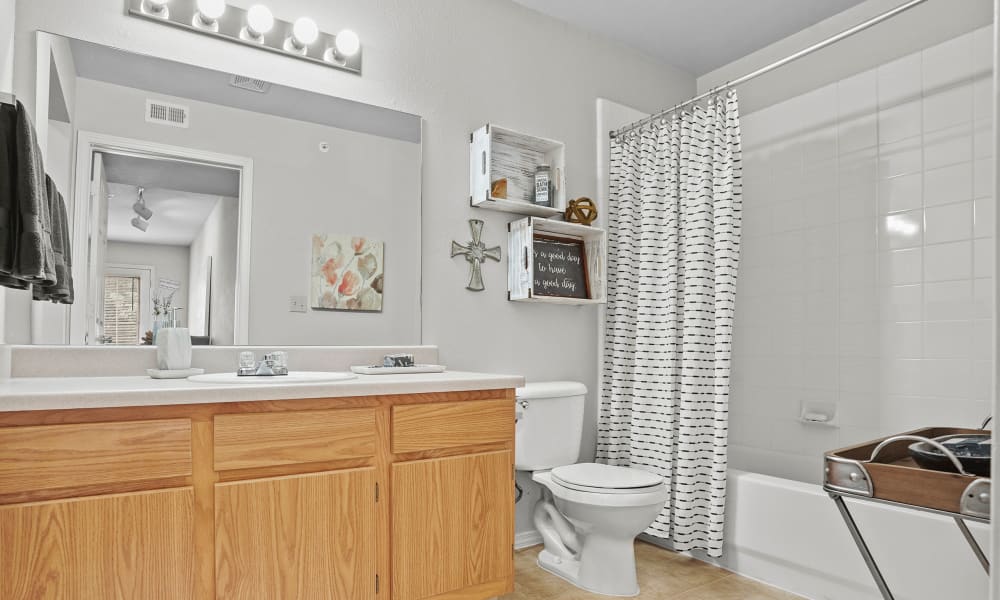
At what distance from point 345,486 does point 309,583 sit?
10.1 inches

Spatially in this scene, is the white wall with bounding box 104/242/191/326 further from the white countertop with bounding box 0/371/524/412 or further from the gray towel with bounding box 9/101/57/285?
the gray towel with bounding box 9/101/57/285

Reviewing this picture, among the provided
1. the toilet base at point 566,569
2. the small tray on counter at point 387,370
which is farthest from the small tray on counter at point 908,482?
the small tray on counter at point 387,370

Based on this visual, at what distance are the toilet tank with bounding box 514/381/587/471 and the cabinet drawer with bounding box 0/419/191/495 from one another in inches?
52.0

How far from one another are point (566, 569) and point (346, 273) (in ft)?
4.70

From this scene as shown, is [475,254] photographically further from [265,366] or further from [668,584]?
[668,584]

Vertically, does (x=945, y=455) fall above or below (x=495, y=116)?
below

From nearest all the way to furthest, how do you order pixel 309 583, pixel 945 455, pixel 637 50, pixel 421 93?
pixel 945 455, pixel 309 583, pixel 421 93, pixel 637 50

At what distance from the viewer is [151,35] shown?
200 cm

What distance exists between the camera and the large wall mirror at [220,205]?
1854 mm

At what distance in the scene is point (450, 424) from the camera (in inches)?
73.6

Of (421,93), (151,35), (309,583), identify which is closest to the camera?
(309,583)

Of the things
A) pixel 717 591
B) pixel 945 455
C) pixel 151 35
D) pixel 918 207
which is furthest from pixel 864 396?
pixel 151 35

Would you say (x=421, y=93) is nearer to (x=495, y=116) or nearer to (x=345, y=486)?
(x=495, y=116)

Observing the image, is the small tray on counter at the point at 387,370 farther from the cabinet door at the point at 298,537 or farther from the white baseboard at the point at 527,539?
the white baseboard at the point at 527,539
